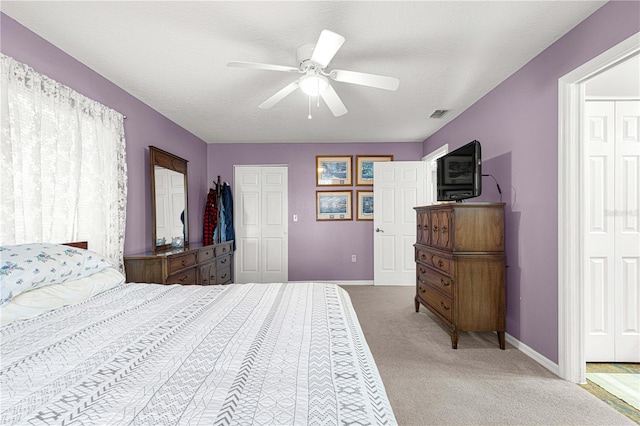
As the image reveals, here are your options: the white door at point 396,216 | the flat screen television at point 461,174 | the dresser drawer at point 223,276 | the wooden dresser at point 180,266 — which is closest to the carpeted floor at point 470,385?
the flat screen television at point 461,174

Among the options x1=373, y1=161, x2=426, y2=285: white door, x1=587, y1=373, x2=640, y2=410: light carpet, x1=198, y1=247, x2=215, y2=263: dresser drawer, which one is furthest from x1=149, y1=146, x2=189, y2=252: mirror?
x1=587, y1=373, x2=640, y2=410: light carpet

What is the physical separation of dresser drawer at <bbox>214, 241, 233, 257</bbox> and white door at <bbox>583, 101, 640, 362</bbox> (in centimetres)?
394

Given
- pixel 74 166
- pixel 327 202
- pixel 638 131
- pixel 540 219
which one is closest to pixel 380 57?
pixel 540 219

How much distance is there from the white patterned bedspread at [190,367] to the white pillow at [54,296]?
0.06m

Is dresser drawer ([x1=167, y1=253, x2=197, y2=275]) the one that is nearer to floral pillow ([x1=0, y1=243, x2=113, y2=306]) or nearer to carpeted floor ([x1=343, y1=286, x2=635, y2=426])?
floral pillow ([x1=0, y1=243, x2=113, y2=306])

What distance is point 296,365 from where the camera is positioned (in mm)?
903

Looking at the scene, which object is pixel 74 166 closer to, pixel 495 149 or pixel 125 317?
pixel 125 317

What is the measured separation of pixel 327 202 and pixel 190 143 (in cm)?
230

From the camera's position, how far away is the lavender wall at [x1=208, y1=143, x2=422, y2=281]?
490 cm

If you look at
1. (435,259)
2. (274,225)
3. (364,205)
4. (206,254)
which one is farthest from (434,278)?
(274,225)

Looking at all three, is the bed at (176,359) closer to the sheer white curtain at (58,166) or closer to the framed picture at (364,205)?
the sheer white curtain at (58,166)

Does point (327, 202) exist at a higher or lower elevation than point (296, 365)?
higher

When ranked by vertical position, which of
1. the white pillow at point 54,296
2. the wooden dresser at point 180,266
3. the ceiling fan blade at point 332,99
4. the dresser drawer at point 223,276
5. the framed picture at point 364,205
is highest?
the ceiling fan blade at point 332,99

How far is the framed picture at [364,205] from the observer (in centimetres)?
492
